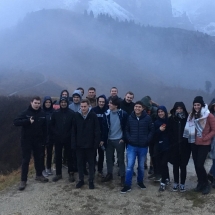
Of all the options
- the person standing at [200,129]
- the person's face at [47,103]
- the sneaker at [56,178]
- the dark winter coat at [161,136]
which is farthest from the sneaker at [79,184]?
the person standing at [200,129]

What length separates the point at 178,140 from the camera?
7.02 m

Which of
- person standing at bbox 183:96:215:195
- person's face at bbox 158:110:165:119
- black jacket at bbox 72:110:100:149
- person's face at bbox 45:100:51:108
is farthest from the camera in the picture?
person's face at bbox 45:100:51:108

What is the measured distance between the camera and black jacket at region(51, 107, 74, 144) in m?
7.82

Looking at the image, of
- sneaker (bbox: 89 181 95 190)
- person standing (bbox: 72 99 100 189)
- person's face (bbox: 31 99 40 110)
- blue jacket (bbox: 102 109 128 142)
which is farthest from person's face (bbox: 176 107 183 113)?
person's face (bbox: 31 99 40 110)

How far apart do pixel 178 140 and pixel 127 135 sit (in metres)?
1.26

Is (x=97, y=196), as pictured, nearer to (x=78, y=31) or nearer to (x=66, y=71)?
(x=66, y=71)

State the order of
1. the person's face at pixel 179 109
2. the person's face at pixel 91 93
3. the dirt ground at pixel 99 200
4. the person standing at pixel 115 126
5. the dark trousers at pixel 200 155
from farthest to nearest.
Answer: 1. the person's face at pixel 91 93
2. the person standing at pixel 115 126
3. the person's face at pixel 179 109
4. the dark trousers at pixel 200 155
5. the dirt ground at pixel 99 200

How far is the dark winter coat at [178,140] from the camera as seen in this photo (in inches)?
276

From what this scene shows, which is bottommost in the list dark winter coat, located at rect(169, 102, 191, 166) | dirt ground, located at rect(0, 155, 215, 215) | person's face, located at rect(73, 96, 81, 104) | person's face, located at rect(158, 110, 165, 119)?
dirt ground, located at rect(0, 155, 215, 215)

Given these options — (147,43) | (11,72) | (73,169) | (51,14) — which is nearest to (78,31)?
(51,14)

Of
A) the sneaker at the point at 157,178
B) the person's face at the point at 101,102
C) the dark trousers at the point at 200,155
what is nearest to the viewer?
the dark trousers at the point at 200,155

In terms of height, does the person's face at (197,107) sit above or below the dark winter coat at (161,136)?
above

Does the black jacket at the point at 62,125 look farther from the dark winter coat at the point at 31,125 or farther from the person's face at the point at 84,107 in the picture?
the person's face at the point at 84,107

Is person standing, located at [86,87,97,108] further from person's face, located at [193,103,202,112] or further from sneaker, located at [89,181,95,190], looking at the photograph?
person's face, located at [193,103,202,112]
